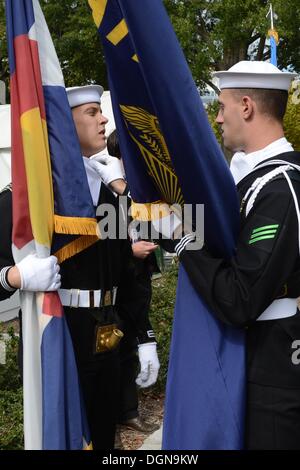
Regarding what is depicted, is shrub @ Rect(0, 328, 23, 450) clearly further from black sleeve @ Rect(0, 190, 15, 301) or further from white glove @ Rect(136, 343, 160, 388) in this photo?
black sleeve @ Rect(0, 190, 15, 301)

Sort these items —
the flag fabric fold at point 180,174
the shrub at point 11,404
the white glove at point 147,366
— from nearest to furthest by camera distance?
the flag fabric fold at point 180,174
the white glove at point 147,366
the shrub at point 11,404

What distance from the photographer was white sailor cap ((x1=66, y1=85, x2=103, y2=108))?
289 cm

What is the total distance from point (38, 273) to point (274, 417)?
0.99 meters

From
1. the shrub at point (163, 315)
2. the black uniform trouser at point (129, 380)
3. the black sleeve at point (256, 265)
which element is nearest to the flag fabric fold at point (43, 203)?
the black sleeve at point (256, 265)

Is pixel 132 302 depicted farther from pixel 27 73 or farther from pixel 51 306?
pixel 27 73

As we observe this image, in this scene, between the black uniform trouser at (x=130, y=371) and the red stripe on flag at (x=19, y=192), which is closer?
the red stripe on flag at (x=19, y=192)

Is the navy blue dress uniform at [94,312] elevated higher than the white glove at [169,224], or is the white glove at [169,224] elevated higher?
the white glove at [169,224]

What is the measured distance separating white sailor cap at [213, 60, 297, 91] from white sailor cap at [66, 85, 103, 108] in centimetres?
75

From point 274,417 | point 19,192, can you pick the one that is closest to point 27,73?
point 19,192

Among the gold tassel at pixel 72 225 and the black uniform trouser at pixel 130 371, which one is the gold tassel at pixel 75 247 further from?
the black uniform trouser at pixel 130 371

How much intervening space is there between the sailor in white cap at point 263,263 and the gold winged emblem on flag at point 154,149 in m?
0.19

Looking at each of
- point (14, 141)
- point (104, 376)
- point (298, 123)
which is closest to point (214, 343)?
point (104, 376)

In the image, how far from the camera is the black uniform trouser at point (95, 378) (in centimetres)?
273

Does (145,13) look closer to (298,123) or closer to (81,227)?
(81,227)
